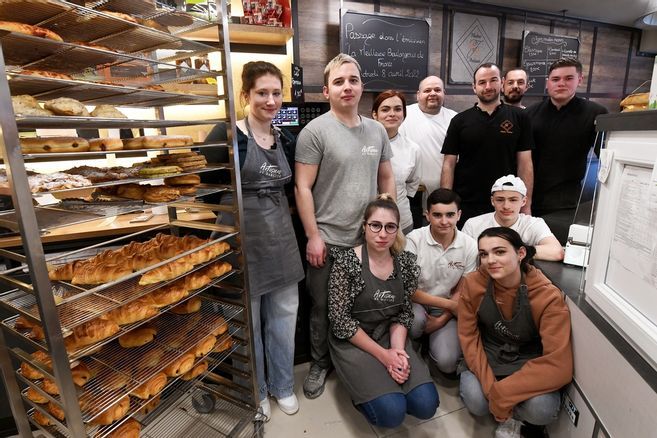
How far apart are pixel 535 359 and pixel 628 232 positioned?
2.29ft

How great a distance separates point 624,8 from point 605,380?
4.31 metres

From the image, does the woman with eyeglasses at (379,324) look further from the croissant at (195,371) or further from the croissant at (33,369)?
the croissant at (33,369)

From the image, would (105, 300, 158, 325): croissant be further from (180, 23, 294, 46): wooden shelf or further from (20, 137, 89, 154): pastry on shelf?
(180, 23, 294, 46): wooden shelf

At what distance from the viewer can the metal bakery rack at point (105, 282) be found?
854 millimetres

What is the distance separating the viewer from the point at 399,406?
5.07ft

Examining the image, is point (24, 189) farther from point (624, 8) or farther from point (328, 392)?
point (624, 8)

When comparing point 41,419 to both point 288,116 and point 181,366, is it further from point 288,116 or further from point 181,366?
point 288,116

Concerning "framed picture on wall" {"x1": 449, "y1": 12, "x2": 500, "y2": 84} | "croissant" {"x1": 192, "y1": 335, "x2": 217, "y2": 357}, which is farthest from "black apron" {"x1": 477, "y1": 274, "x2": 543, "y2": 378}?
"framed picture on wall" {"x1": 449, "y1": 12, "x2": 500, "y2": 84}

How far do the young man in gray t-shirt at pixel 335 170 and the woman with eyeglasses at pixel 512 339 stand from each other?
1.95ft

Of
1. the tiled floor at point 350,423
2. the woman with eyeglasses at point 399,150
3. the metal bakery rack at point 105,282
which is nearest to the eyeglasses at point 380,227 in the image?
the woman with eyeglasses at point 399,150

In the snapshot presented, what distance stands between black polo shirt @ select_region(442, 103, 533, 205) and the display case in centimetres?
107

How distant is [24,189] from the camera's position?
778 millimetres

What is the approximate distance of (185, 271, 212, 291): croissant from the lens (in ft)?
4.36

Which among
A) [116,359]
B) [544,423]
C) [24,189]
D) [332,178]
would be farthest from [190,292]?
[544,423]
